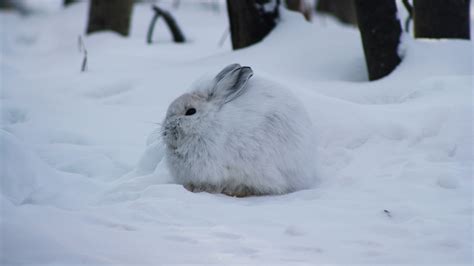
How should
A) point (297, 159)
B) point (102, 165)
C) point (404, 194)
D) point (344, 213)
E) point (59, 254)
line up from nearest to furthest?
point (59, 254)
point (344, 213)
point (404, 194)
point (297, 159)
point (102, 165)

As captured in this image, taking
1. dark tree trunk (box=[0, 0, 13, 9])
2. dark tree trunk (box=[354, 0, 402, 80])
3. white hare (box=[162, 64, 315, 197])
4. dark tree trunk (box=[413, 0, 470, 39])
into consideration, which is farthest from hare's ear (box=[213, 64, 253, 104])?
dark tree trunk (box=[0, 0, 13, 9])

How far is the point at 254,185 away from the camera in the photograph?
3293 millimetres

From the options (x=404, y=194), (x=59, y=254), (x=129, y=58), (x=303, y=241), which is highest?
(x=59, y=254)

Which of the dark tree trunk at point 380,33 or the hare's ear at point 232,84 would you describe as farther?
the dark tree trunk at point 380,33

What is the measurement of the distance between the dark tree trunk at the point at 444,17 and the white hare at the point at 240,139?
7.93 ft

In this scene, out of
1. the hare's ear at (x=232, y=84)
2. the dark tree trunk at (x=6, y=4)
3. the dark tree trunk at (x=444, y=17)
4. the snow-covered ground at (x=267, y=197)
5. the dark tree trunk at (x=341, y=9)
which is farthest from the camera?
the dark tree trunk at (x=6, y=4)

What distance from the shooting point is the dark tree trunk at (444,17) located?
17.4 ft

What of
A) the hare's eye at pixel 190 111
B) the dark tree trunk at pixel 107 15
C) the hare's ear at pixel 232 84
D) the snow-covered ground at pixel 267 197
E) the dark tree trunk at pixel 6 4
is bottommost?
the dark tree trunk at pixel 6 4

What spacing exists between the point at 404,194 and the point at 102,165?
175cm

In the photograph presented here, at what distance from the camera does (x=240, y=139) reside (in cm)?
332

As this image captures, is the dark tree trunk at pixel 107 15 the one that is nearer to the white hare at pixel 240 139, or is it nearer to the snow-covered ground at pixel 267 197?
the snow-covered ground at pixel 267 197

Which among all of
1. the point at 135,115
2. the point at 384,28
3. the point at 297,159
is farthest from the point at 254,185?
the point at 384,28

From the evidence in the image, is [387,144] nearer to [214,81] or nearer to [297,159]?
[297,159]

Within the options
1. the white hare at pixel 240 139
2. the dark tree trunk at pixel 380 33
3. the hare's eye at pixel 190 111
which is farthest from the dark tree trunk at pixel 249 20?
the hare's eye at pixel 190 111
